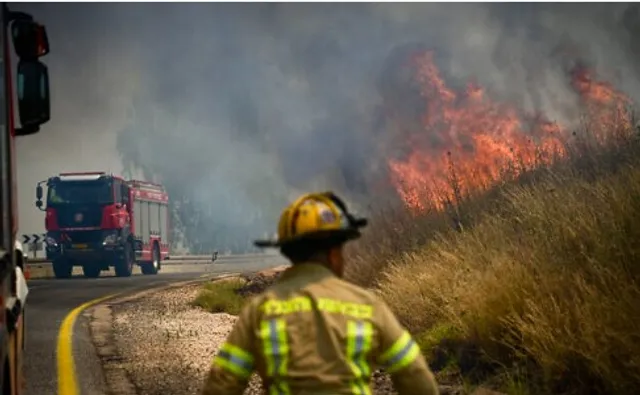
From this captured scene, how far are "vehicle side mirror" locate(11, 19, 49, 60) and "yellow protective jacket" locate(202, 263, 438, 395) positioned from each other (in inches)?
107

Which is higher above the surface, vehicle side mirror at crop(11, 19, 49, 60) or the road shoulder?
Answer: vehicle side mirror at crop(11, 19, 49, 60)

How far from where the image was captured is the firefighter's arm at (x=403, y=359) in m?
3.03

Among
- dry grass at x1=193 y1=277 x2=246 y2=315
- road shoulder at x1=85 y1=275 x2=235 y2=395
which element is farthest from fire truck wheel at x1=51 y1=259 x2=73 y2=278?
dry grass at x1=193 y1=277 x2=246 y2=315

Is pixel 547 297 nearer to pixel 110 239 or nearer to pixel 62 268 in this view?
pixel 110 239

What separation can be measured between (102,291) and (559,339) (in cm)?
1429

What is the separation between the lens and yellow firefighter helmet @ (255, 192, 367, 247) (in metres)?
3.10

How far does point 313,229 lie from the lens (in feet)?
10.2

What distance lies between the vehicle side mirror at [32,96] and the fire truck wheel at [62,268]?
23636mm

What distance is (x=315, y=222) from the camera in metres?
3.10

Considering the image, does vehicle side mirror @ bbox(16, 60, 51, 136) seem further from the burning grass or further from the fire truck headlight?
the fire truck headlight

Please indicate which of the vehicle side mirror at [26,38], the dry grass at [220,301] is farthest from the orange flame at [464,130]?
the vehicle side mirror at [26,38]

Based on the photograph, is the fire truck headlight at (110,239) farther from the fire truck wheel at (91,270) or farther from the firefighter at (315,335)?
the firefighter at (315,335)

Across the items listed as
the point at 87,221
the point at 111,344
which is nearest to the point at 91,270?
the point at 87,221

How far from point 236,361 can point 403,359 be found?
0.55 meters
